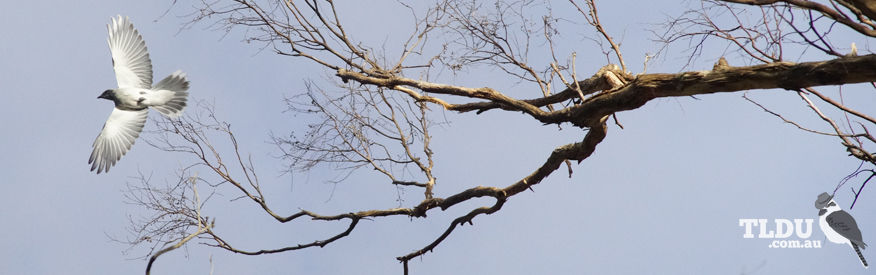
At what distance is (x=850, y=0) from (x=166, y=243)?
14.6ft

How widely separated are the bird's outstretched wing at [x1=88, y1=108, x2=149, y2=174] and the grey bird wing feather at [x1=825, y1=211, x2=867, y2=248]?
5645mm

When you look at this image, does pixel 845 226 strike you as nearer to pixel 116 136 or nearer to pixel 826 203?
pixel 826 203

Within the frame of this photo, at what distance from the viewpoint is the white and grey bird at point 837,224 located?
211 inches

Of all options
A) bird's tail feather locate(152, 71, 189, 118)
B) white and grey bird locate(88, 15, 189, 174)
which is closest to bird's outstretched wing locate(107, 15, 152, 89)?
white and grey bird locate(88, 15, 189, 174)

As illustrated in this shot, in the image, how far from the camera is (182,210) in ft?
17.5

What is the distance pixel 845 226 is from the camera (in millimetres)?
5414

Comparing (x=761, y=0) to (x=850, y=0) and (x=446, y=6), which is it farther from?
(x=446, y=6)

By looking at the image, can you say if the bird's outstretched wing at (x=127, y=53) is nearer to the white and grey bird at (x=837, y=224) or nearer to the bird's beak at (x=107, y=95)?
the bird's beak at (x=107, y=95)

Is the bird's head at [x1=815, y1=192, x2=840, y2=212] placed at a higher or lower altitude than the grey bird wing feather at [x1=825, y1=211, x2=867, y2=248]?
higher

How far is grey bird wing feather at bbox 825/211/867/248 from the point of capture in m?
5.37

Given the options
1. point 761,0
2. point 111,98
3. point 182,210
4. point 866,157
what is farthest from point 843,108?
point 111,98

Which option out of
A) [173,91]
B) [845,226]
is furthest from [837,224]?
[173,91]

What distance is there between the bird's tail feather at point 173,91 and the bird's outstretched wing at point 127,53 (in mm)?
160

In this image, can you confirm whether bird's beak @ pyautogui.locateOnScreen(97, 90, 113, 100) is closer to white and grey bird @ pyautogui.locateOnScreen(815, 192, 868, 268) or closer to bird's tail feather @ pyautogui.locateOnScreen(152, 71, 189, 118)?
bird's tail feather @ pyautogui.locateOnScreen(152, 71, 189, 118)
